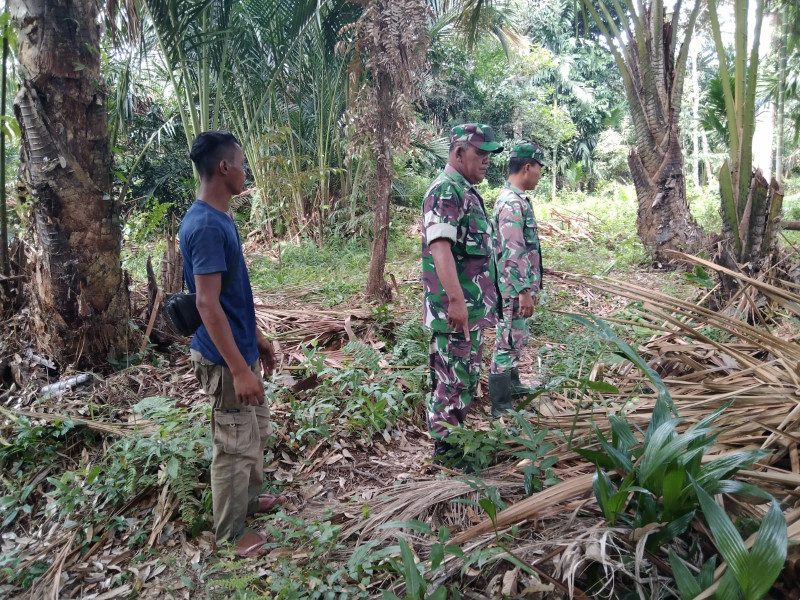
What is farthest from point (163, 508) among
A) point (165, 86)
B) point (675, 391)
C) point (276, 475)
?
point (165, 86)

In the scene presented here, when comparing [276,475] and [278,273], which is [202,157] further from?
[278,273]

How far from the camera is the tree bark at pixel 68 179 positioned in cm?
308

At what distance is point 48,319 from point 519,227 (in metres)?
3.15

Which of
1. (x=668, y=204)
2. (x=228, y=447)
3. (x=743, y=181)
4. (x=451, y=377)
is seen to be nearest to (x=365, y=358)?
(x=451, y=377)

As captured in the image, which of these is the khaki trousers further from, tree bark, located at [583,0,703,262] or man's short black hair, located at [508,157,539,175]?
tree bark, located at [583,0,703,262]

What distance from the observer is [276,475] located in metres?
2.69

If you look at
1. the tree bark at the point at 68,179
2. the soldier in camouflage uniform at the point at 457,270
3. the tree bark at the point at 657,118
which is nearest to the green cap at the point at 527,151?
the soldier in camouflage uniform at the point at 457,270

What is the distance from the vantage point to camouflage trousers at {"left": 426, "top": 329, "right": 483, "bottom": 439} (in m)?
2.65

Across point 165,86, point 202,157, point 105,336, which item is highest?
point 165,86

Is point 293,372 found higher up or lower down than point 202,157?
lower down

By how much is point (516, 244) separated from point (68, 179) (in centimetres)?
292

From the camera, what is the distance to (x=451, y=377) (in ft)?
8.74

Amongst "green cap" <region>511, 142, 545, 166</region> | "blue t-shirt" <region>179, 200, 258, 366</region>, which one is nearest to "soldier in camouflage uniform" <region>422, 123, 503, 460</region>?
"green cap" <region>511, 142, 545, 166</region>

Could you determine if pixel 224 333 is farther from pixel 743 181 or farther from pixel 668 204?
pixel 668 204
